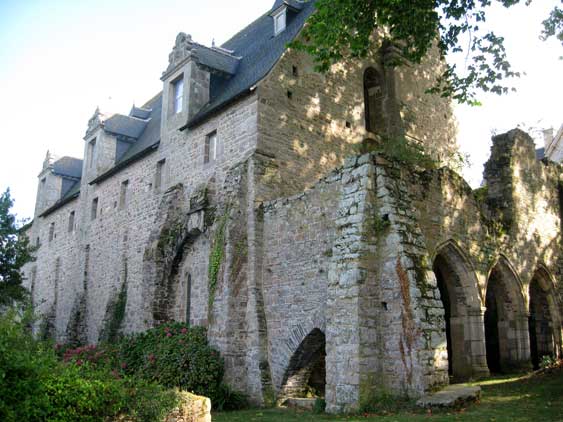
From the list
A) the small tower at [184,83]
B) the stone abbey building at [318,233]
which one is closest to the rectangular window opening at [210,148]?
the stone abbey building at [318,233]

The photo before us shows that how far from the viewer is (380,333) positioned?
1045cm

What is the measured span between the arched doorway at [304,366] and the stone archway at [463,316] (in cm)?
318

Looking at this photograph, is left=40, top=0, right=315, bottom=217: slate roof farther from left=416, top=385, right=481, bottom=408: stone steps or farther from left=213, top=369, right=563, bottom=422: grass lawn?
left=416, top=385, right=481, bottom=408: stone steps

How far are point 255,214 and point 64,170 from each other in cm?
1844

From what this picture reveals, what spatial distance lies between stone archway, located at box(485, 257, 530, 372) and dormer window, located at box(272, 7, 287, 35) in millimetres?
9198

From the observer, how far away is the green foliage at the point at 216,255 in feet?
45.0

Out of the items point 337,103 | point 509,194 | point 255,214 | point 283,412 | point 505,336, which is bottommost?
point 283,412

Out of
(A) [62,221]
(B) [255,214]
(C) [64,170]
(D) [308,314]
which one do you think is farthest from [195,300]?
(C) [64,170]

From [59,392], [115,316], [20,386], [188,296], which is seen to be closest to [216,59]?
[188,296]

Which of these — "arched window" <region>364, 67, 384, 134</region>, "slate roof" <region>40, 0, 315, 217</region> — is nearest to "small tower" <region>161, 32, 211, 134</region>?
"slate roof" <region>40, 0, 315, 217</region>

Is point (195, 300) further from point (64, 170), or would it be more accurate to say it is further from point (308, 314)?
point (64, 170)

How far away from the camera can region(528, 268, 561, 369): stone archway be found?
16250mm

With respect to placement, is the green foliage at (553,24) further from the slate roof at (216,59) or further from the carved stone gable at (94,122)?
the carved stone gable at (94,122)

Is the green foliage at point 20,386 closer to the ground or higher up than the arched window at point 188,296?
closer to the ground
